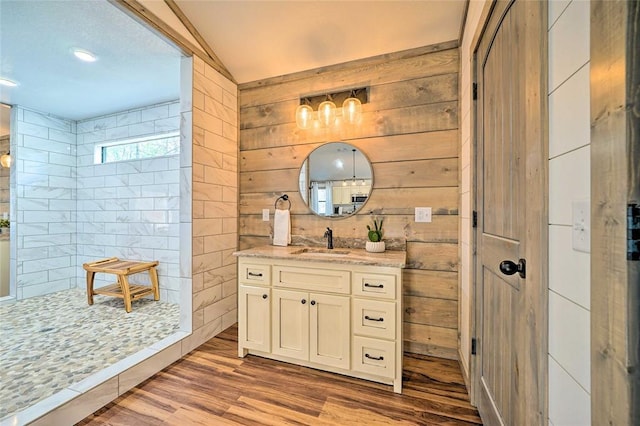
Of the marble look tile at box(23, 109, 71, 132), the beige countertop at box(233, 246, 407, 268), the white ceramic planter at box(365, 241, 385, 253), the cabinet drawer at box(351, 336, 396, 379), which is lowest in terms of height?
the cabinet drawer at box(351, 336, 396, 379)

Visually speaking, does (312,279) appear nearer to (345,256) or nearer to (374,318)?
(345,256)

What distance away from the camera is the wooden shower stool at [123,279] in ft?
9.33

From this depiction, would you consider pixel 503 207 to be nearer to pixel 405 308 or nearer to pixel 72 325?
pixel 405 308

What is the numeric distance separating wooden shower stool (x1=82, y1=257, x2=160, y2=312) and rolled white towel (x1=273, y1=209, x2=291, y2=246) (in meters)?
1.76

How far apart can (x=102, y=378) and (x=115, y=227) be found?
260cm

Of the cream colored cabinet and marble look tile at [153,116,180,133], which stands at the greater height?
marble look tile at [153,116,180,133]

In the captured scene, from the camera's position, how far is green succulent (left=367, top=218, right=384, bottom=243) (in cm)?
211

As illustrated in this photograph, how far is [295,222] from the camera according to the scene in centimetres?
251

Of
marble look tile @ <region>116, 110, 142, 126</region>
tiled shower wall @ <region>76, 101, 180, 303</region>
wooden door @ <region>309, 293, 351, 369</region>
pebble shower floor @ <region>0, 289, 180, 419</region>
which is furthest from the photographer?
marble look tile @ <region>116, 110, 142, 126</region>

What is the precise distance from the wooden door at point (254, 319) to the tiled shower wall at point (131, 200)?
161 cm

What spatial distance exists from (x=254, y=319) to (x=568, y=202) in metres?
1.98

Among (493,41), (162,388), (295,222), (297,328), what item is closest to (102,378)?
(162,388)

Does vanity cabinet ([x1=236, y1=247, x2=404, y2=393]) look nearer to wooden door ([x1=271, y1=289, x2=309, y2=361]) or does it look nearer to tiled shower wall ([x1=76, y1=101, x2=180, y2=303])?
wooden door ([x1=271, y1=289, x2=309, y2=361])

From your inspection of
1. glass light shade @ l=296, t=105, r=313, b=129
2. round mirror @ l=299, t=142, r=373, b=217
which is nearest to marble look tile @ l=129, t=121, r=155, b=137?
glass light shade @ l=296, t=105, r=313, b=129
